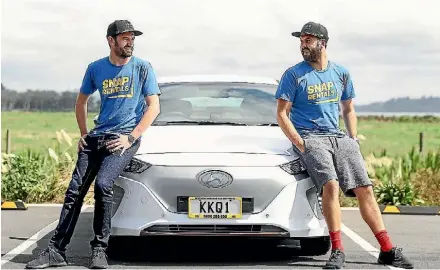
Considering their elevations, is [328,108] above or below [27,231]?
above

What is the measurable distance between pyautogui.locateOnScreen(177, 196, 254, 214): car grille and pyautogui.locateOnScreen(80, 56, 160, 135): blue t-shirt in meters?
0.77

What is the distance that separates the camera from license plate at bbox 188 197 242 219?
7.21 metres

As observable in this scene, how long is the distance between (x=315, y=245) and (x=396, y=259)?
0.71 meters

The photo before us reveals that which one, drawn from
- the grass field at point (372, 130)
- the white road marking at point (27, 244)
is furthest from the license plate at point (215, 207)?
the grass field at point (372, 130)

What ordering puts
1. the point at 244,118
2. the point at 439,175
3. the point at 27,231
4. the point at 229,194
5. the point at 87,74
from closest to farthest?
the point at 229,194, the point at 87,74, the point at 244,118, the point at 27,231, the point at 439,175

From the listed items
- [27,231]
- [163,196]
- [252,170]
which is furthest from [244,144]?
[27,231]

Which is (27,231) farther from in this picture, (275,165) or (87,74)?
(275,165)

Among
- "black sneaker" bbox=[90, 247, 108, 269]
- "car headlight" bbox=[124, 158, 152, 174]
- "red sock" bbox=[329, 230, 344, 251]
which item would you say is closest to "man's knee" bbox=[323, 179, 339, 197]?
"red sock" bbox=[329, 230, 344, 251]

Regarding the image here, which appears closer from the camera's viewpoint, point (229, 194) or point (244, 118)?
point (229, 194)

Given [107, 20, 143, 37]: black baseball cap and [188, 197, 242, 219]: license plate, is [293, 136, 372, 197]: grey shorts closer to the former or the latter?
[188, 197, 242, 219]: license plate

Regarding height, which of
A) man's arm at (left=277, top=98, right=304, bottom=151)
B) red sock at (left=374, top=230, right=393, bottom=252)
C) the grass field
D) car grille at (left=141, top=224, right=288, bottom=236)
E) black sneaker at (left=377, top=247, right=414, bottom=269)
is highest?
man's arm at (left=277, top=98, right=304, bottom=151)

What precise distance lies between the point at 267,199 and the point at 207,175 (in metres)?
0.51

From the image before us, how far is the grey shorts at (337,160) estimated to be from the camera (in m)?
7.38

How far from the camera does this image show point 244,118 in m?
8.47
